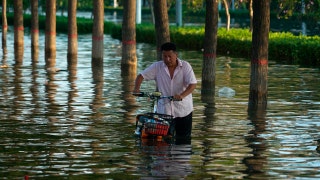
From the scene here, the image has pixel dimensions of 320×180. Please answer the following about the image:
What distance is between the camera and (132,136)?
55.3 ft

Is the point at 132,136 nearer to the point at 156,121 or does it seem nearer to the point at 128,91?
the point at 156,121

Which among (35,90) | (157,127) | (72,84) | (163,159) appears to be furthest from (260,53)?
(72,84)

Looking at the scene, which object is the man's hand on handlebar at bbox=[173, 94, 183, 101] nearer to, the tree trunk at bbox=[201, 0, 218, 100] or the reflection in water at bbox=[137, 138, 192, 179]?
the reflection in water at bbox=[137, 138, 192, 179]

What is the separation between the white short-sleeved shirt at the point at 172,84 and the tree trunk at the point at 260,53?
6331 millimetres

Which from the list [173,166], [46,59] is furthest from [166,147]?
[46,59]

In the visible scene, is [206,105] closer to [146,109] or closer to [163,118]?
[146,109]

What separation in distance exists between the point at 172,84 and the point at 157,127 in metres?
0.68

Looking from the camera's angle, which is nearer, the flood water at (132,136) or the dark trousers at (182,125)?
the flood water at (132,136)

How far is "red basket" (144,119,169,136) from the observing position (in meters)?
14.8

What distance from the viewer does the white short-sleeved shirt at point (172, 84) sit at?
14898 millimetres

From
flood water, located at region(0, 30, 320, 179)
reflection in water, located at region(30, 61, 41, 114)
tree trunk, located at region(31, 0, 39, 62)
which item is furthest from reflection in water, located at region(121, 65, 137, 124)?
tree trunk, located at region(31, 0, 39, 62)

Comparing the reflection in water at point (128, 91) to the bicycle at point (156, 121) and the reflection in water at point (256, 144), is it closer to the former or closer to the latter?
the reflection in water at point (256, 144)

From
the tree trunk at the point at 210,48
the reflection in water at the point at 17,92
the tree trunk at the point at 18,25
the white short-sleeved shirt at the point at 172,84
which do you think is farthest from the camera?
the tree trunk at the point at 18,25

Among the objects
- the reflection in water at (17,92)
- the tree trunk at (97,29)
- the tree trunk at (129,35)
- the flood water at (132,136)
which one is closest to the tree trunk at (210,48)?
the flood water at (132,136)
